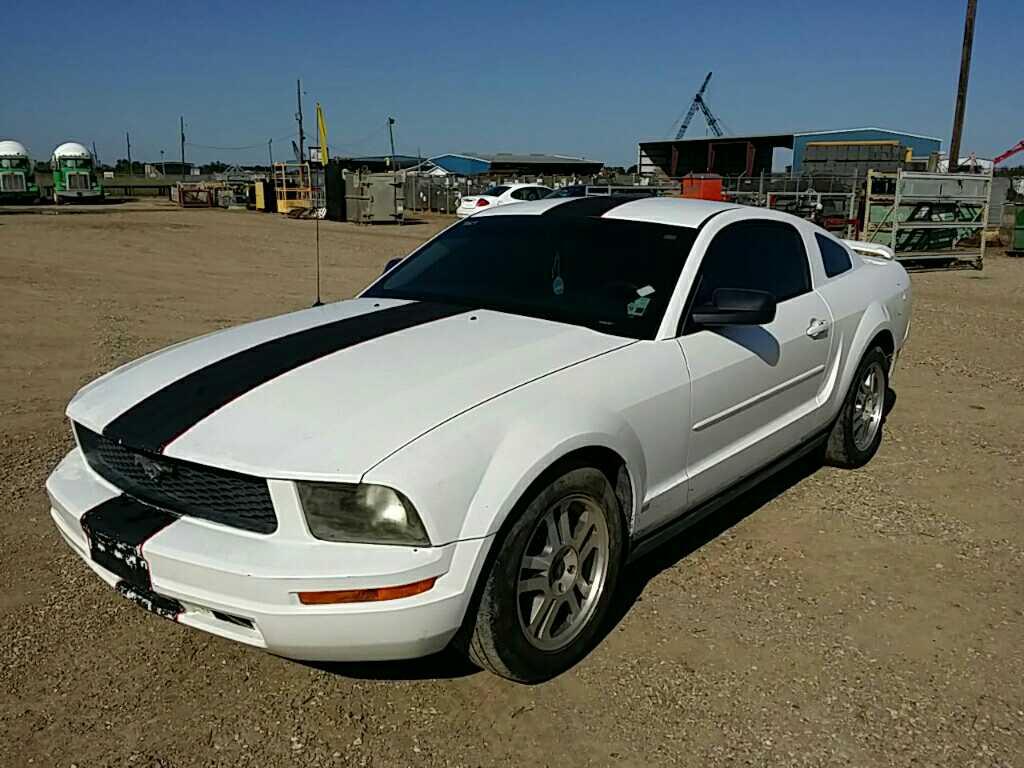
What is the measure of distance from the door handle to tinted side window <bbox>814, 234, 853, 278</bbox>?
1.59 ft

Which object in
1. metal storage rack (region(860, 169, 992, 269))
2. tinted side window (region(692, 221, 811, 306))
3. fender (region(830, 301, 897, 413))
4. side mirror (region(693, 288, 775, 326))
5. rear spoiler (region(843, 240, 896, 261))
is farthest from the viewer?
metal storage rack (region(860, 169, 992, 269))

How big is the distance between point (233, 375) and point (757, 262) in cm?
251

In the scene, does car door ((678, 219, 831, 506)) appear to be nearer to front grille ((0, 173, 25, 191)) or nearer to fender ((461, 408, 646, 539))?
fender ((461, 408, 646, 539))

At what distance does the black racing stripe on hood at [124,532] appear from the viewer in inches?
104

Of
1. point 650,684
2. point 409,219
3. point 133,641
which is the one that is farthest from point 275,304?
point 409,219

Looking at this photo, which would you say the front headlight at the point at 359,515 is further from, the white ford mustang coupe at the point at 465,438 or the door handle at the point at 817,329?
the door handle at the point at 817,329

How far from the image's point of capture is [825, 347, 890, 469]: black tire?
4.94 m

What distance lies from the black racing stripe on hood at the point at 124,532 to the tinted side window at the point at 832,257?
365 cm

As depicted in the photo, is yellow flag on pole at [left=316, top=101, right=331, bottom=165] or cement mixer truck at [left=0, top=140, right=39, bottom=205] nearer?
yellow flag on pole at [left=316, top=101, right=331, bottom=165]

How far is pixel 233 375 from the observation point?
3.04m

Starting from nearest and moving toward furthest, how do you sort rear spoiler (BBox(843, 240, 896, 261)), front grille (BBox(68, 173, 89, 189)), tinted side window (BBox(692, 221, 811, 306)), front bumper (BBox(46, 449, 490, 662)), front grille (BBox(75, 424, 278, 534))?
front bumper (BBox(46, 449, 490, 662)), front grille (BBox(75, 424, 278, 534)), tinted side window (BBox(692, 221, 811, 306)), rear spoiler (BBox(843, 240, 896, 261)), front grille (BBox(68, 173, 89, 189))

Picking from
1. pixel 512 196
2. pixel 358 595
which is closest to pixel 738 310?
pixel 358 595

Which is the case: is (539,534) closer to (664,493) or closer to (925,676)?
(664,493)

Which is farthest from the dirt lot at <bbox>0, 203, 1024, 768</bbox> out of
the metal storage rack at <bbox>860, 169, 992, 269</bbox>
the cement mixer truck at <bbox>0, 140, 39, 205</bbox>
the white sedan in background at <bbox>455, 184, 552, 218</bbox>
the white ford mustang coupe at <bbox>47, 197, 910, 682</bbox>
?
the cement mixer truck at <bbox>0, 140, 39, 205</bbox>
